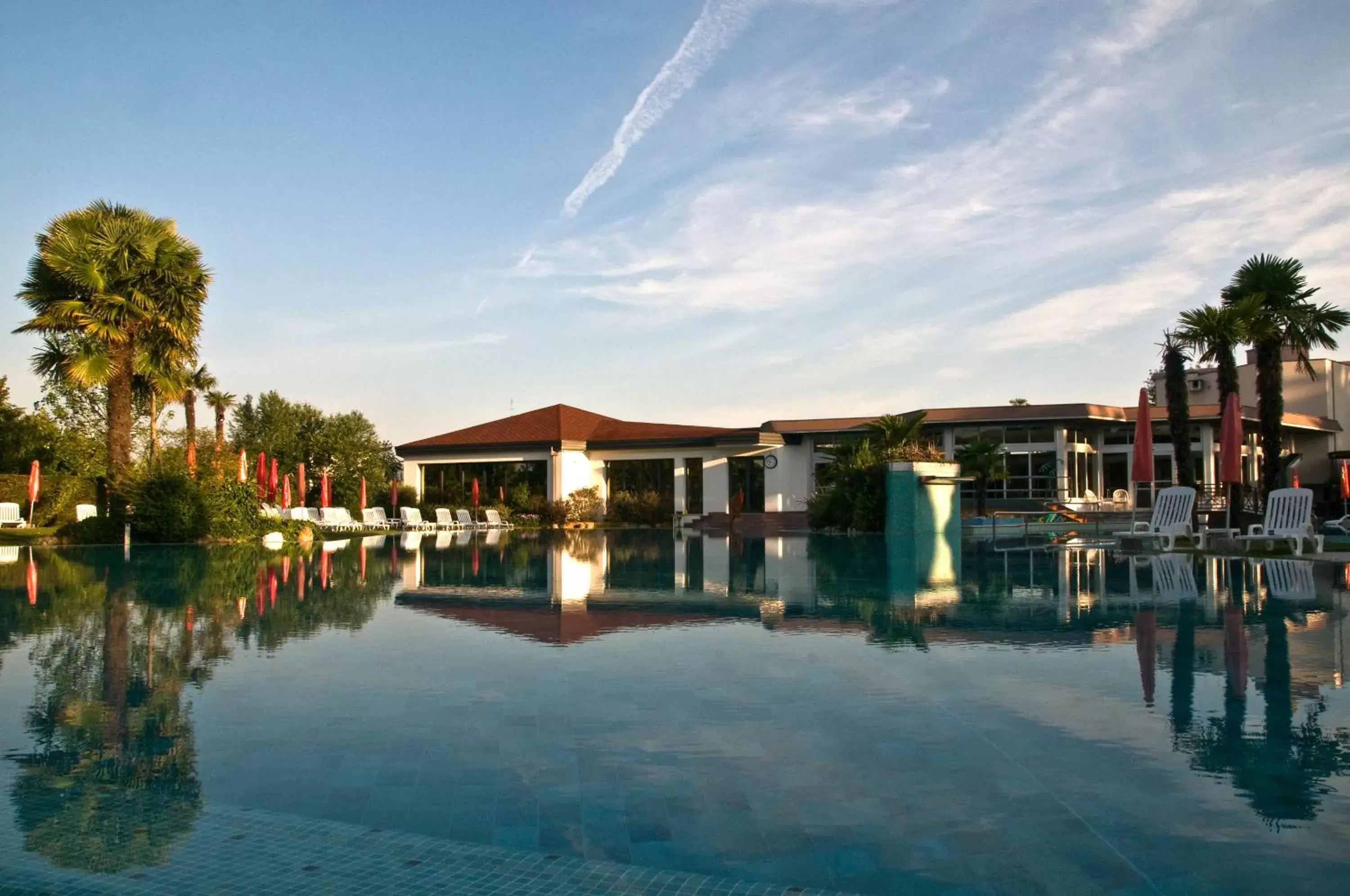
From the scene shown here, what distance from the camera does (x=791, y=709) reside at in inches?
210

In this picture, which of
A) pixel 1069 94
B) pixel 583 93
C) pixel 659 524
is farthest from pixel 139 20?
pixel 659 524

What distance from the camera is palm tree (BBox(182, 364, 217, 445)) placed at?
130 ft

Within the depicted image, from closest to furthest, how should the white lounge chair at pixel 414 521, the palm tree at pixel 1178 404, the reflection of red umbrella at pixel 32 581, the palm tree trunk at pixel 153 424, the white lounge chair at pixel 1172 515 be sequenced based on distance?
the reflection of red umbrella at pixel 32 581, the white lounge chair at pixel 1172 515, the palm tree trunk at pixel 153 424, the palm tree at pixel 1178 404, the white lounge chair at pixel 414 521

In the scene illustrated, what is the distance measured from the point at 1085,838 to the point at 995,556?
13.9m

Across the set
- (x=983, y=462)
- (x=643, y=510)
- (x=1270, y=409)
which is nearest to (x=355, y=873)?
(x=1270, y=409)

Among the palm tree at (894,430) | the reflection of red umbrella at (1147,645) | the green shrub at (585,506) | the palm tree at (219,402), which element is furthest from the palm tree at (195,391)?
the reflection of red umbrella at (1147,645)

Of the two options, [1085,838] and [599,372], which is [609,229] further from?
[1085,838]

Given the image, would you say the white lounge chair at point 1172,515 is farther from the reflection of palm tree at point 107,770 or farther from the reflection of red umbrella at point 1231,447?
the reflection of palm tree at point 107,770

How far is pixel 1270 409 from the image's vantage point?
22422 mm

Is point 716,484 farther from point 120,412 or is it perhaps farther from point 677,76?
point 120,412

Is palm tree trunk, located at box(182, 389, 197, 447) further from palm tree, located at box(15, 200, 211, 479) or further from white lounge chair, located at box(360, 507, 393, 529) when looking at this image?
palm tree, located at box(15, 200, 211, 479)

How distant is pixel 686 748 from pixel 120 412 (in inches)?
836

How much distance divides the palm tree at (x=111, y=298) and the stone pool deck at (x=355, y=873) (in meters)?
20.9

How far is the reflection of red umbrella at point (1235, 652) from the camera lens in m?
5.69
